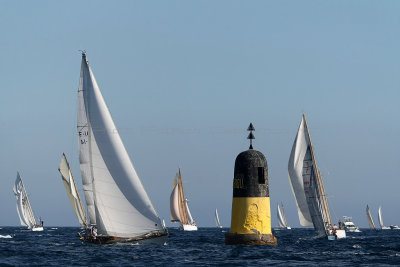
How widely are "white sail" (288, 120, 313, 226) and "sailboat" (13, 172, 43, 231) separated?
282ft

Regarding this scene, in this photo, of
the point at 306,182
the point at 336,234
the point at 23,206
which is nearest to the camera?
the point at 306,182

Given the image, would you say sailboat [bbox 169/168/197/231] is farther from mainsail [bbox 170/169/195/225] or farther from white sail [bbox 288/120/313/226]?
white sail [bbox 288/120/313/226]

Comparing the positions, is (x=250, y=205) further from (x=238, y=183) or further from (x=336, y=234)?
(x=336, y=234)

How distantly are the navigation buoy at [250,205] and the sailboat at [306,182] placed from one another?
80.8 ft

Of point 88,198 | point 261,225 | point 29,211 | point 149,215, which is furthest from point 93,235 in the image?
point 29,211

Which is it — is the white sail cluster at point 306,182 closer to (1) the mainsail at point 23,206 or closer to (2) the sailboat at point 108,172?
(2) the sailboat at point 108,172

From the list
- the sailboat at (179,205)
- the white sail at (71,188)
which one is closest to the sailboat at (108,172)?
the white sail at (71,188)

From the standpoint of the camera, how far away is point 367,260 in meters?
45.1

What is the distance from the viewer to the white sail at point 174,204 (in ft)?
445

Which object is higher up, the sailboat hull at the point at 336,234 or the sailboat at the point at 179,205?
the sailboat at the point at 179,205

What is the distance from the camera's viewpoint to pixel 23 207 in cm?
15212

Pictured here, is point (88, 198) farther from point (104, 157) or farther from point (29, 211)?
point (29, 211)

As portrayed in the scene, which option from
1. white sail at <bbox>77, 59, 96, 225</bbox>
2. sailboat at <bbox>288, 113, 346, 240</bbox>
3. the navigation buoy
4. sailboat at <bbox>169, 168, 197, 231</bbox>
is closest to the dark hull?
white sail at <bbox>77, 59, 96, 225</bbox>

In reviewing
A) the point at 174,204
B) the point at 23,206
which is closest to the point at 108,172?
the point at 174,204
